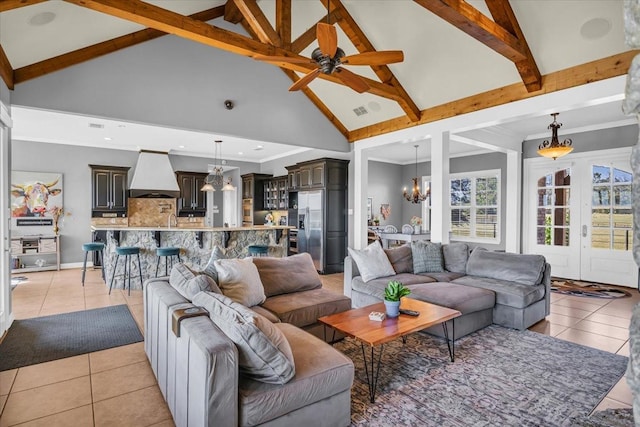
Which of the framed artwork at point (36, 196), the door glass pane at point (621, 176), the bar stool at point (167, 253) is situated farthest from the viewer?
the framed artwork at point (36, 196)

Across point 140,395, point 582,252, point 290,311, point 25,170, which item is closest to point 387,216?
point 582,252

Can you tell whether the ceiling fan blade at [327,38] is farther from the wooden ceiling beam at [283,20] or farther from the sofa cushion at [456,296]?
the sofa cushion at [456,296]

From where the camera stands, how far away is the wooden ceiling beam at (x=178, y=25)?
3055 millimetres

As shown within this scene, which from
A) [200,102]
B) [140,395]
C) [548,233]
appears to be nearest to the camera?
[140,395]

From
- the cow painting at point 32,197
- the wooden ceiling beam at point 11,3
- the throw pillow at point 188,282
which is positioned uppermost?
the wooden ceiling beam at point 11,3

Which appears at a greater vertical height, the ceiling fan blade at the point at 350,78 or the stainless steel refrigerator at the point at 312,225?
the ceiling fan blade at the point at 350,78

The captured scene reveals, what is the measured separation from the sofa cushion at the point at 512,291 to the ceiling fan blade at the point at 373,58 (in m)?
2.82

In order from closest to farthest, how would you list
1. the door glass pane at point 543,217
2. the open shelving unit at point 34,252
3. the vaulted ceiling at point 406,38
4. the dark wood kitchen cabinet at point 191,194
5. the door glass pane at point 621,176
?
1. the vaulted ceiling at point 406,38
2. the door glass pane at point 621,176
3. the door glass pane at point 543,217
4. the open shelving unit at point 34,252
5. the dark wood kitchen cabinet at point 191,194

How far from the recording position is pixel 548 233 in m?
6.85

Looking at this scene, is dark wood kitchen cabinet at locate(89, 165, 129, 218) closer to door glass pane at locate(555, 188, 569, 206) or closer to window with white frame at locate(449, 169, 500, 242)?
window with white frame at locate(449, 169, 500, 242)

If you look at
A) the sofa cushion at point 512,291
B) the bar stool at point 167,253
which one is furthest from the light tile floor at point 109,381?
the bar stool at point 167,253

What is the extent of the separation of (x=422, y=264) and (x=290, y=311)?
8.10 ft

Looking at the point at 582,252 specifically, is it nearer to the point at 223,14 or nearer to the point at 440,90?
the point at 440,90

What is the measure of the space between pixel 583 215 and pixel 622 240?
2.30 feet
